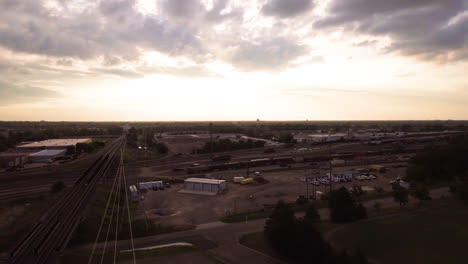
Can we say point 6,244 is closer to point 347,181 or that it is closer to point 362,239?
point 362,239

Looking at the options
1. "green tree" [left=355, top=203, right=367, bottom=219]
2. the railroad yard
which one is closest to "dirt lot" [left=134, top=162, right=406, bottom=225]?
the railroad yard

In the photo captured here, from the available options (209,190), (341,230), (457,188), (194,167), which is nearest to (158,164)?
(194,167)

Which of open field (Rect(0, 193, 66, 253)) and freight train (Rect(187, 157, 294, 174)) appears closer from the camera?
open field (Rect(0, 193, 66, 253))

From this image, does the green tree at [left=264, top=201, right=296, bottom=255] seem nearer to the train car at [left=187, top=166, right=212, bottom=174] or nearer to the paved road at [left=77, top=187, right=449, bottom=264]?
the paved road at [left=77, top=187, right=449, bottom=264]

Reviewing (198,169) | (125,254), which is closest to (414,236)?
(125,254)

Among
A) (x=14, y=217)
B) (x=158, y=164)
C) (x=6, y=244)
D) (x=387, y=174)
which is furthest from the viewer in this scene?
(x=158, y=164)

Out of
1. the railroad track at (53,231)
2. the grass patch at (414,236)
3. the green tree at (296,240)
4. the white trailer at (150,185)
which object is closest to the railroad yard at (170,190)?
the railroad track at (53,231)
